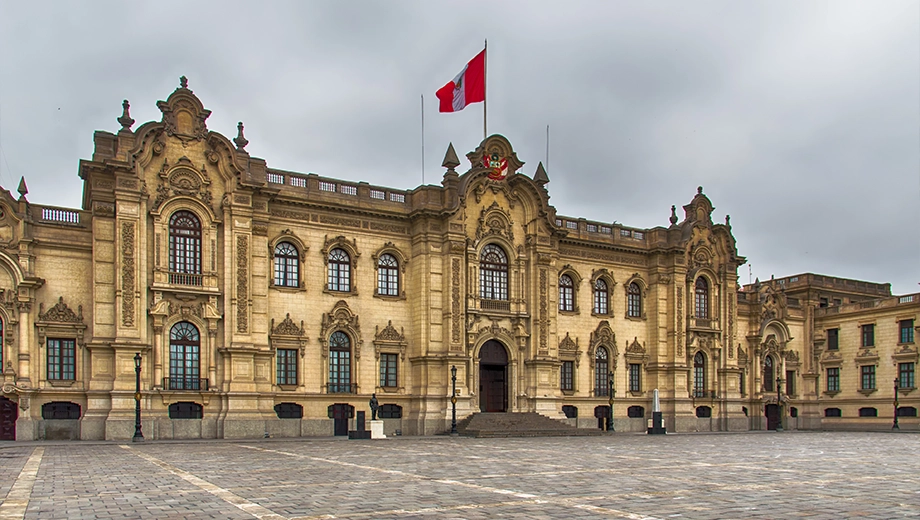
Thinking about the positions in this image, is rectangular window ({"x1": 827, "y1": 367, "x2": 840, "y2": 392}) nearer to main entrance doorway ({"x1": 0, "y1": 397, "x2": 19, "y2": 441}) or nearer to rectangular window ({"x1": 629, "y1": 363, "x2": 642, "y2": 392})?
rectangular window ({"x1": 629, "y1": 363, "x2": 642, "y2": 392})

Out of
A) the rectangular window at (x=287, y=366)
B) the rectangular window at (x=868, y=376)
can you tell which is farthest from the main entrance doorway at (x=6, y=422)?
the rectangular window at (x=868, y=376)

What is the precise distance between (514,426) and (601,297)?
11.9 meters

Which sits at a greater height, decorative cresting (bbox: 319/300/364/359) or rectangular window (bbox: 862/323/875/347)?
decorative cresting (bbox: 319/300/364/359)

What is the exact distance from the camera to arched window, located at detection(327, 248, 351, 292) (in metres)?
44.8

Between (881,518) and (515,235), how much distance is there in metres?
36.4

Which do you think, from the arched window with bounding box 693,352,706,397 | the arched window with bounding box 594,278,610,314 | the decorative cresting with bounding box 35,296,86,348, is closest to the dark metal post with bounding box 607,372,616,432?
the arched window with bounding box 594,278,610,314

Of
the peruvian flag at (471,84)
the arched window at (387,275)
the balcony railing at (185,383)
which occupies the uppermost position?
the peruvian flag at (471,84)

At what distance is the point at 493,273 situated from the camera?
48844mm

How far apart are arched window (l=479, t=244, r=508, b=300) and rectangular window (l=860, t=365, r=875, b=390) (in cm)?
3111

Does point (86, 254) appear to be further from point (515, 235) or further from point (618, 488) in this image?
point (618, 488)

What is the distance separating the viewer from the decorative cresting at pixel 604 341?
52156mm

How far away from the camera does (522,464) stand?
2369cm

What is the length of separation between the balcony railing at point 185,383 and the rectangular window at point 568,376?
2084cm

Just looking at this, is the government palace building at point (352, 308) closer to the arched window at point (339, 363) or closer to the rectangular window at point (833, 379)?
the arched window at point (339, 363)
